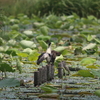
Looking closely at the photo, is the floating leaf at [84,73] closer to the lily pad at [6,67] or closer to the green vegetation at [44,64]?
the green vegetation at [44,64]

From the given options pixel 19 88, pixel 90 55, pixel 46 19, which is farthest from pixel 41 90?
pixel 46 19

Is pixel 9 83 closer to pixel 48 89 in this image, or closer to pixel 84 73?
pixel 48 89

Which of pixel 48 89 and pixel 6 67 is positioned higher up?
pixel 6 67

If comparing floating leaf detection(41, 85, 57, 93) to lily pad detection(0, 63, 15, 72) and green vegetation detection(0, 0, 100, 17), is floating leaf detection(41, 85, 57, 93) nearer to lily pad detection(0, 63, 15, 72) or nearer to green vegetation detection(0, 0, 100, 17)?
lily pad detection(0, 63, 15, 72)

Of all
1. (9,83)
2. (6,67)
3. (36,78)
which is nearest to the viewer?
(9,83)

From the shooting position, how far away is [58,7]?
38.5 feet

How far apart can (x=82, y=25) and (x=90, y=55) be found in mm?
3951

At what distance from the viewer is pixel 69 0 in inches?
453

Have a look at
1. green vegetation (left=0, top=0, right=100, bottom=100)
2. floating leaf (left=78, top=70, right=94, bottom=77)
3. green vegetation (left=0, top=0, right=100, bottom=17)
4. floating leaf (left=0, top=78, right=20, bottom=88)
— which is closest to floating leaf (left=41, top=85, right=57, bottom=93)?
green vegetation (left=0, top=0, right=100, bottom=100)

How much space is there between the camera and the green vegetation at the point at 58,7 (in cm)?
1146

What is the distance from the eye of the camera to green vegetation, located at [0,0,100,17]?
11.5 m

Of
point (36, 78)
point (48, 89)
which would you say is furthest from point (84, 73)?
point (48, 89)

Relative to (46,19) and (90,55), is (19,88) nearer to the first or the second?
(90,55)

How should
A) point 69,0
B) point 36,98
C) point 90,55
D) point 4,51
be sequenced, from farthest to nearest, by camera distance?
point 69,0, point 90,55, point 4,51, point 36,98
